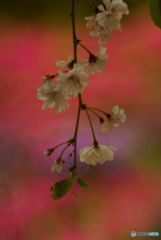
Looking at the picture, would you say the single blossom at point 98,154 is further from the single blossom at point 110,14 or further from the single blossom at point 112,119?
the single blossom at point 110,14

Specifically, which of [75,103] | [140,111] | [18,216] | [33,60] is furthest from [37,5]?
[18,216]

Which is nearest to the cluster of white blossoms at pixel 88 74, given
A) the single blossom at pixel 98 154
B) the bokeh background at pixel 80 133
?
the single blossom at pixel 98 154

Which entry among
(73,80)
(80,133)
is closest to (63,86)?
(73,80)

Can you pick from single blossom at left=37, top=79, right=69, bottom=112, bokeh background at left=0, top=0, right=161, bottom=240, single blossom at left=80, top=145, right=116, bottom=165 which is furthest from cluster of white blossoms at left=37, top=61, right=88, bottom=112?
bokeh background at left=0, top=0, right=161, bottom=240

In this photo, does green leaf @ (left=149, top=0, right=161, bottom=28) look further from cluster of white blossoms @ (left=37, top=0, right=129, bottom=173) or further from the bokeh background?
the bokeh background

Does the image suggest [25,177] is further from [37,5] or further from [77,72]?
[77,72]

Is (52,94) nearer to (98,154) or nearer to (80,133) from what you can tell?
(98,154)
